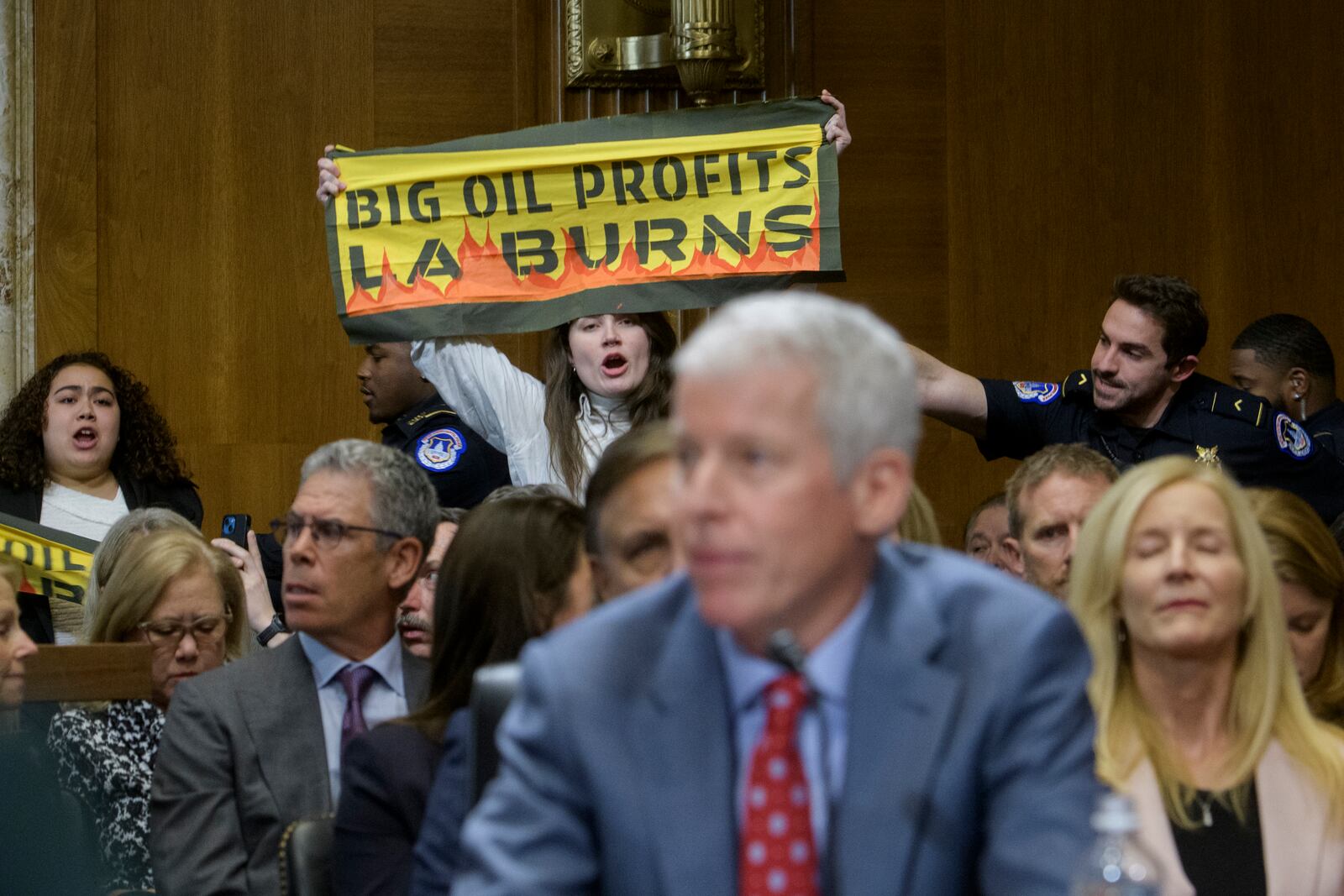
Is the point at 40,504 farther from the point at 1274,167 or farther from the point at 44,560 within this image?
the point at 1274,167

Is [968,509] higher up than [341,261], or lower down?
lower down

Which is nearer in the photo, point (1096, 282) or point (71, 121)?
point (71, 121)

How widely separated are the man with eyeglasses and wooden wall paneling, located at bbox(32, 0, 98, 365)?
123 inches

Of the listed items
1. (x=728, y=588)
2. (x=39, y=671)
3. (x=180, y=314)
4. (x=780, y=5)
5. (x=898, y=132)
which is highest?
(x=780, y=5)

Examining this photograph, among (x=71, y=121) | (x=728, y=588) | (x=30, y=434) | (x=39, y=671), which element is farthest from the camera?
(x=71, y=121)

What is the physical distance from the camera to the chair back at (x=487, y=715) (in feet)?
7.19

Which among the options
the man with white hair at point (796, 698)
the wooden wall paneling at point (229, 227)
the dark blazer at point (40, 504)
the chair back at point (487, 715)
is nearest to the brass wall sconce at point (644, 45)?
the wooden wall paneling at point (229, 227)

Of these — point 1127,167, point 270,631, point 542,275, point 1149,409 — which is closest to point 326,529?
point 270,631

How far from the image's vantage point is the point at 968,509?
6.86 m

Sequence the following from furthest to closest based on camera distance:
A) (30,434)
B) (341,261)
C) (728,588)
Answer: (30,434) → (341,261) → (728,588)

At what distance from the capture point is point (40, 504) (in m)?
5.31

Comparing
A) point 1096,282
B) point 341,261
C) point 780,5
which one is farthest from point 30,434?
point 1096,282

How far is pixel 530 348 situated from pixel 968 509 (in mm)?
1647

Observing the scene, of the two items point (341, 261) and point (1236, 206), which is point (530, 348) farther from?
point (1236, 206)
